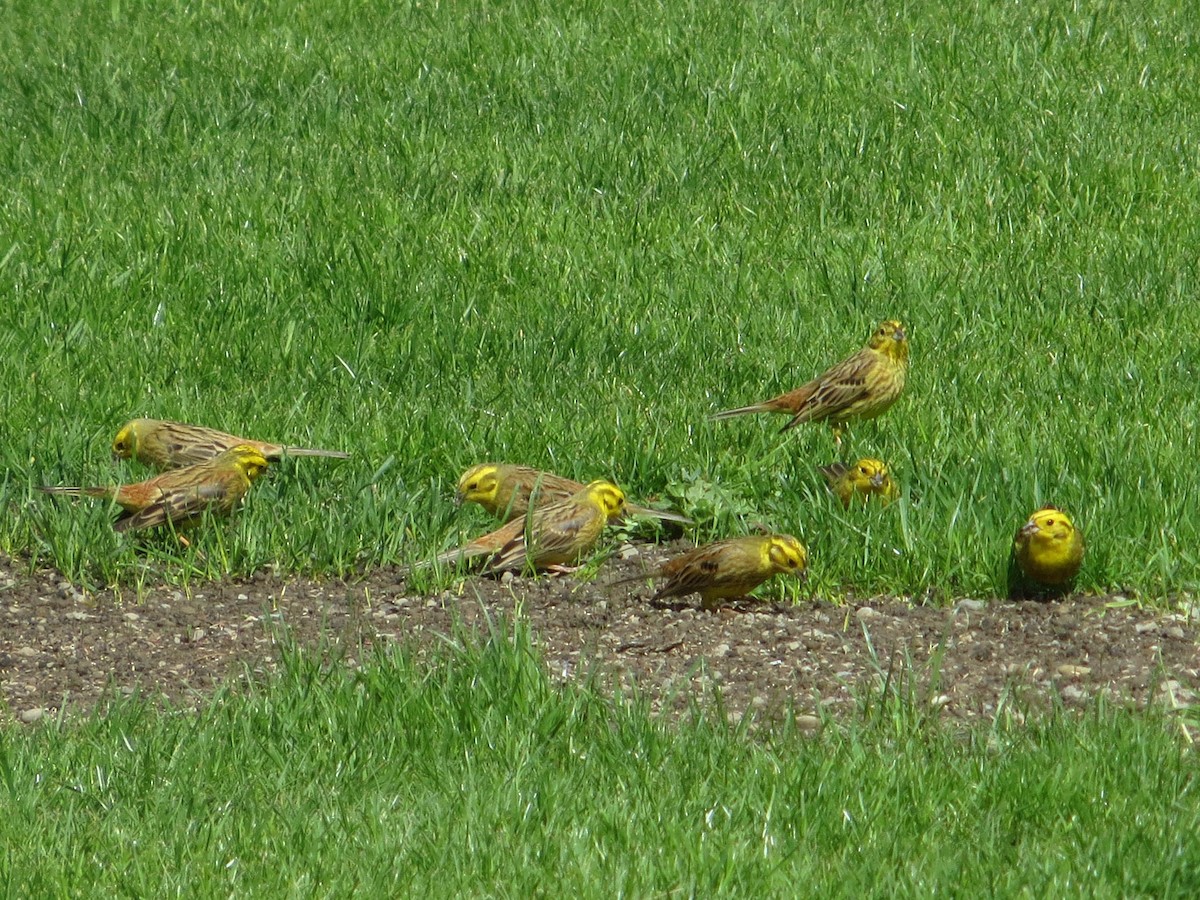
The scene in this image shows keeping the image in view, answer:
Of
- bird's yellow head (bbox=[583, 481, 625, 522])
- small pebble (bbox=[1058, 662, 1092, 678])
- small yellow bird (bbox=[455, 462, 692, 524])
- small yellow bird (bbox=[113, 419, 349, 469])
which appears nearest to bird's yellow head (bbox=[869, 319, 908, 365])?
small yellow bird (bbox=[455, 462, 692, 524])

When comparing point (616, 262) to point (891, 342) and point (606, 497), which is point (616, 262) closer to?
point (891, 342)

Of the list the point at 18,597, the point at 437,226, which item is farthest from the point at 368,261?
the point at 18,597

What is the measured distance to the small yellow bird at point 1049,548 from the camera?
6609mm

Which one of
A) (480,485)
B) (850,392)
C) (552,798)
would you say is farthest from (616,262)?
(552,798)

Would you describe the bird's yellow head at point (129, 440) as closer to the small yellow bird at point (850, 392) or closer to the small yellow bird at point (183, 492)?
the small yellow bird at point (183, 492)

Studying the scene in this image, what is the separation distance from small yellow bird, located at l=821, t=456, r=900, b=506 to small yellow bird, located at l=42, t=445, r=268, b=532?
2447 millimetres

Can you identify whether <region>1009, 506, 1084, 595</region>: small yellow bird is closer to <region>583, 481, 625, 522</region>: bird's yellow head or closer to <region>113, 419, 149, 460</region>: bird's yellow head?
<region>583, 481, 625, 522</region>: bird's yellow head

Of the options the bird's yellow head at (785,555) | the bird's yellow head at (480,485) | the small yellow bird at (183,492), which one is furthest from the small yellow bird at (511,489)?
the small yellow bird at (183,492)

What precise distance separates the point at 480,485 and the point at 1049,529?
2.37m

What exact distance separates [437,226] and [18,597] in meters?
4.24

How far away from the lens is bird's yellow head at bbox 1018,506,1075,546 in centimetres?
659

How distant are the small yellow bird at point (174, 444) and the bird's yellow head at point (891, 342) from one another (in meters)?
2.49

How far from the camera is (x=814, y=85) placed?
1245 cm

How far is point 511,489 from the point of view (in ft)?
25.0
